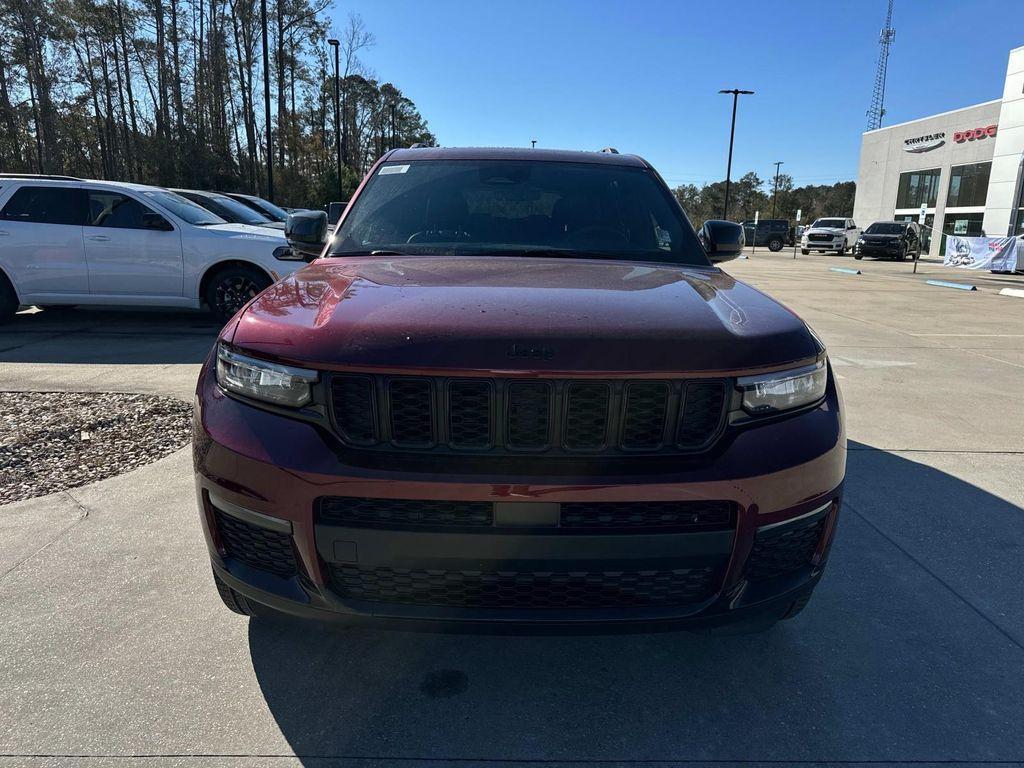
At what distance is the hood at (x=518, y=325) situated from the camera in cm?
179

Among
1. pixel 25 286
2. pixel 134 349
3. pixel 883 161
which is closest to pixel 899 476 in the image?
pixel 134 349

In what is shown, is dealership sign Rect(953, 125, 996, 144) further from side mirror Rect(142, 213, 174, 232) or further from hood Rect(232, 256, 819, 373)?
hood Rect(232, 256, 819, 373)

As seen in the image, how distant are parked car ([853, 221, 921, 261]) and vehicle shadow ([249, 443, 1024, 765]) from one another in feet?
116

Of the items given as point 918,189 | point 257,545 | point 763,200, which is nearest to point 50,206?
point 257,545

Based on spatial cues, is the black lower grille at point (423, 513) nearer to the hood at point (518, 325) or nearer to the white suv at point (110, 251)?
the hood at point (518, 325)

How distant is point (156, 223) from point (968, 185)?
4335 cm

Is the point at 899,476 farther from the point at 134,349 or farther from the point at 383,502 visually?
the point at 134,349

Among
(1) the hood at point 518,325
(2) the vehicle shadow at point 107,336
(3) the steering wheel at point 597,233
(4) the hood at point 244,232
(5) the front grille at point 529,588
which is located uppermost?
(3) the steering wheel at point 597,233

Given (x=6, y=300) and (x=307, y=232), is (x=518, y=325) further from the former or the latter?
(x=6, y=300)

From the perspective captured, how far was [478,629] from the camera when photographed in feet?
6.10

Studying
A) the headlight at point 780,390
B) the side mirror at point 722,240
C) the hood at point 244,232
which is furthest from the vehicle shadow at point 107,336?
the headlight at point 780,390

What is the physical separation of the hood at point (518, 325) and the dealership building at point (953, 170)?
1512 inches

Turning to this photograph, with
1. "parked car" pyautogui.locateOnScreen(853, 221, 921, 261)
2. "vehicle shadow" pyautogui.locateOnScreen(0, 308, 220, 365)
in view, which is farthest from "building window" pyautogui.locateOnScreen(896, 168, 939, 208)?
"vehicle shadow" pyautogui.locateOnScreen(0, 308, 220, 365)

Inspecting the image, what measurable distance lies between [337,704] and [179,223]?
7.59 m
